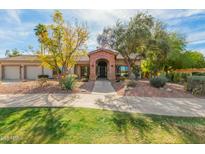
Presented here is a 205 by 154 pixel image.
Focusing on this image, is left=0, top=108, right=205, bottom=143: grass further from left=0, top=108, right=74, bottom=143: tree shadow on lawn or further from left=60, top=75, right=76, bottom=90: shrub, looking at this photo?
left=60, top=75, right=76, bottom=90: shrub

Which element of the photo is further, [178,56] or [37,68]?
[37,68]

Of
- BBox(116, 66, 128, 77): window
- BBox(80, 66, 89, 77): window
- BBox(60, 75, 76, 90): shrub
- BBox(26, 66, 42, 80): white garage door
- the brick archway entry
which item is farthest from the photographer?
BBox(26, 66, 42, 80): white garage door

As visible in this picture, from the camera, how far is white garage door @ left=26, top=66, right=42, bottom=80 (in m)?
31.3

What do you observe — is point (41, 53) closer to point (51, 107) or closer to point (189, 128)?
point (51, 107)

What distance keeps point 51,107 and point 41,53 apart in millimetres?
9028

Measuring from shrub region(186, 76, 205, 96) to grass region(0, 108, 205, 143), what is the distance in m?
7.09

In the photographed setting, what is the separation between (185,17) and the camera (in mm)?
14219

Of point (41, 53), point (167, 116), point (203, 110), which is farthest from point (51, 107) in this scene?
point (41, 53)

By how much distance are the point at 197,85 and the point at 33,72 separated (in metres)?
25.0

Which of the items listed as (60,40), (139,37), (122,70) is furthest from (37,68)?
(139,37)

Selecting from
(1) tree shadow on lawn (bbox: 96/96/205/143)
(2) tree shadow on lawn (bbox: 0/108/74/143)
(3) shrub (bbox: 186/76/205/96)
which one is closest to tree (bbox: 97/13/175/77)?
(3) shrub (bbox: 186/76/205/96)

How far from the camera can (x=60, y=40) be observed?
1666cm

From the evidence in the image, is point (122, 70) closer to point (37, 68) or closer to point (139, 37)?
point (139, 37)
